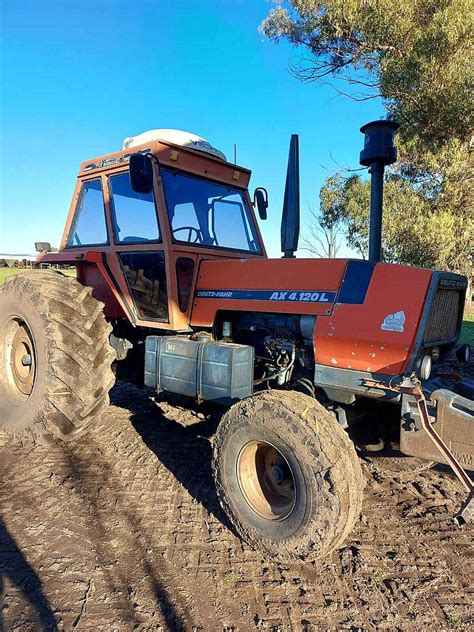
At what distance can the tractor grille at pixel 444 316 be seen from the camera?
277cm

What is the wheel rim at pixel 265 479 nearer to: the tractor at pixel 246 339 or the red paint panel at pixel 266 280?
the tractor at pixel 246 339

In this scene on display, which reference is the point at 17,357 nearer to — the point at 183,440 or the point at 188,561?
the point at 183,440

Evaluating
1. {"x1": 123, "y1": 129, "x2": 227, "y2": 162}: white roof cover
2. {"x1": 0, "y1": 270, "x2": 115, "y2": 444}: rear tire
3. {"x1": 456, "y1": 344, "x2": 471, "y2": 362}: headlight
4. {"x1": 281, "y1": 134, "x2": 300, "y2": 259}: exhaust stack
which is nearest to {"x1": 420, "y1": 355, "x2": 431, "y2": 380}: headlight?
{"x1": 456, "y1": 344, "x2": 471, "y2": 362}: headlight

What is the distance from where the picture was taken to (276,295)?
3.19 m

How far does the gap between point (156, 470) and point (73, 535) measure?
0.93 m

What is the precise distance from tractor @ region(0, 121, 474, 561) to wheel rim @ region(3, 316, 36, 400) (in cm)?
1

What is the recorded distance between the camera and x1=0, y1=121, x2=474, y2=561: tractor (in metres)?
2.42

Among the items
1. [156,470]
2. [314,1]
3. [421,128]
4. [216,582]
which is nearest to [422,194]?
[421,128]

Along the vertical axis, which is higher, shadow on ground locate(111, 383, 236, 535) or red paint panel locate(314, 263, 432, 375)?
red paint panel locate(314, 263, 432, 375)

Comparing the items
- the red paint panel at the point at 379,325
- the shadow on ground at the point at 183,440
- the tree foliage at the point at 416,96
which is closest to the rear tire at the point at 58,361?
the shadow on ground at the point at 183,440

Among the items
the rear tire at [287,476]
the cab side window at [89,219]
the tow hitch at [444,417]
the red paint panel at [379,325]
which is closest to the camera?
the tow hitch at [444,417]

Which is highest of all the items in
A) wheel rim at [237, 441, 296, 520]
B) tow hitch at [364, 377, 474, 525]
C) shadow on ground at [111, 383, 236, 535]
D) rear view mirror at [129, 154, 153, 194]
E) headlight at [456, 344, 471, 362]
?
rear view mirror at [129, 154, 153, 194]

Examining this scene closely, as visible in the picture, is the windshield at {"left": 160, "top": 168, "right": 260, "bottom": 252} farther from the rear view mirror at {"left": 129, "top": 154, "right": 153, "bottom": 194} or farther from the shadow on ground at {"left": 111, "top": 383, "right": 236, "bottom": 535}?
the shadow on ground at {"left": 111, "top": 383, "right": 236, "bottom": 535}

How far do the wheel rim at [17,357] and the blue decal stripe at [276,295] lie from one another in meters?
1.66
